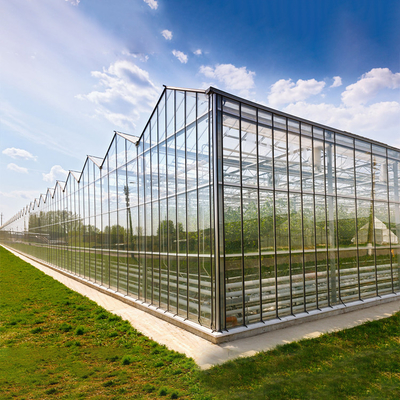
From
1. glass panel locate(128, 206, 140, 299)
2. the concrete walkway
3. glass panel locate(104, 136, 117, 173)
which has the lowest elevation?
the concrete walkway

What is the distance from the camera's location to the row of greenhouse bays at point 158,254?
8.97m

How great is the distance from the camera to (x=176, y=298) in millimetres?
10125

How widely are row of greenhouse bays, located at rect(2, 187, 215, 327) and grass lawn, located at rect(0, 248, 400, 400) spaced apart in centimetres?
181

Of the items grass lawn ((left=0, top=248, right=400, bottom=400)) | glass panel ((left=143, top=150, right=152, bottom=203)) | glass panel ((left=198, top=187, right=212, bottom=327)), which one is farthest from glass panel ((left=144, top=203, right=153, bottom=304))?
glass panel ((left=198, top=187, right=212, bottom=327))

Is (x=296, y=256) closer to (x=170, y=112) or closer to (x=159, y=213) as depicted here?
(x=159, y=213)

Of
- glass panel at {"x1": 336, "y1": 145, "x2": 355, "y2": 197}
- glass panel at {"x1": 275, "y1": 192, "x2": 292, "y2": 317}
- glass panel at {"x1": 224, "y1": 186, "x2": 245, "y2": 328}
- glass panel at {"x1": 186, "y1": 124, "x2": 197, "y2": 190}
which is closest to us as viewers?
glass panel at {"x1": 224, "y1": 186, "x2": 245, "y2": 328}

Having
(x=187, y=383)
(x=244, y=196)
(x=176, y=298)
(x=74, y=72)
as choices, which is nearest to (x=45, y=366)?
(x=187, y=383)

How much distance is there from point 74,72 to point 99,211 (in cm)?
841

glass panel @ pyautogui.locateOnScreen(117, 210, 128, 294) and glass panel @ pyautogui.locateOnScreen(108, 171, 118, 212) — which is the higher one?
glass panel @ pyautogui.locateOnScreen(108, 171, 118, 212)

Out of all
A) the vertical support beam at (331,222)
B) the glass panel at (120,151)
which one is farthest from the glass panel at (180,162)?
the vertical support beam at (331,222)

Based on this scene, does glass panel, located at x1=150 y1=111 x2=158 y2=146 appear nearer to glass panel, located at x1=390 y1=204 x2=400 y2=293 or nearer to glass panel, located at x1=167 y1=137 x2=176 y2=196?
glass panel, located at x1=167 y1=137 x2=176 y2=196

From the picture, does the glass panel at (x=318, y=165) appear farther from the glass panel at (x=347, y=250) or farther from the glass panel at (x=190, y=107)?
the glass panel at (x=190, y=107)

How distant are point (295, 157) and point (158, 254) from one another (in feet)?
20.5

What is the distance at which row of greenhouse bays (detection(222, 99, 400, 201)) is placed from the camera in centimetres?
918
